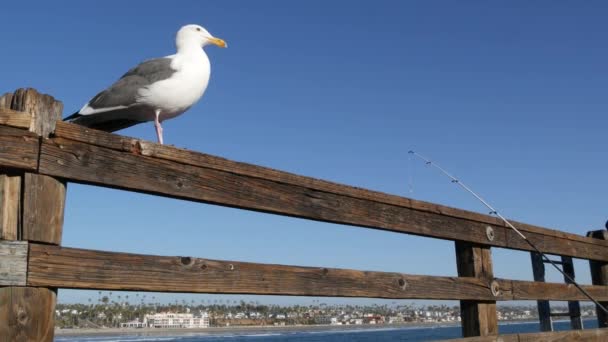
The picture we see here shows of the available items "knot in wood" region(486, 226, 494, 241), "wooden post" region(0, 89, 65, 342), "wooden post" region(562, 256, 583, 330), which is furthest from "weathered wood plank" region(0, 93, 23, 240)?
"wooden post" region(562, 256, 583, 330)

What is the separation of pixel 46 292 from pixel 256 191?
1.06m

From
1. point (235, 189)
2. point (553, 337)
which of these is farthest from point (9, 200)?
point (553, 337)

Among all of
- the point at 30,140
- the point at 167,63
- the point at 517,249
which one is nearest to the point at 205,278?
the point at 30,140

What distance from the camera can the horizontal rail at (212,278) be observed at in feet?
6.49

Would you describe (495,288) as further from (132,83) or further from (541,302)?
(132,83)

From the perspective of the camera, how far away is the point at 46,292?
6.38 feet

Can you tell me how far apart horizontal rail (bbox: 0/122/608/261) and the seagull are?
43.9 inches

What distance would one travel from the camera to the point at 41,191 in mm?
2010

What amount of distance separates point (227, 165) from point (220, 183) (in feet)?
0.32

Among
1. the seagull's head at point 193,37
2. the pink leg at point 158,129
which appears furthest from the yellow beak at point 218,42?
the pink leg at point 158,129

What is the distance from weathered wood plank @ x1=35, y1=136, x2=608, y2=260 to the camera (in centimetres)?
216

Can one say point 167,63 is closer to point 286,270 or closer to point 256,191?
point 256,191

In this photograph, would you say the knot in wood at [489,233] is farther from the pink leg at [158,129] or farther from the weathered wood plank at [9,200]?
the weathered wood plank at [9,200]

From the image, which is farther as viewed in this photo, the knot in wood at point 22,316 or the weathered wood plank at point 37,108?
the weathered wood plank at point 37,108
